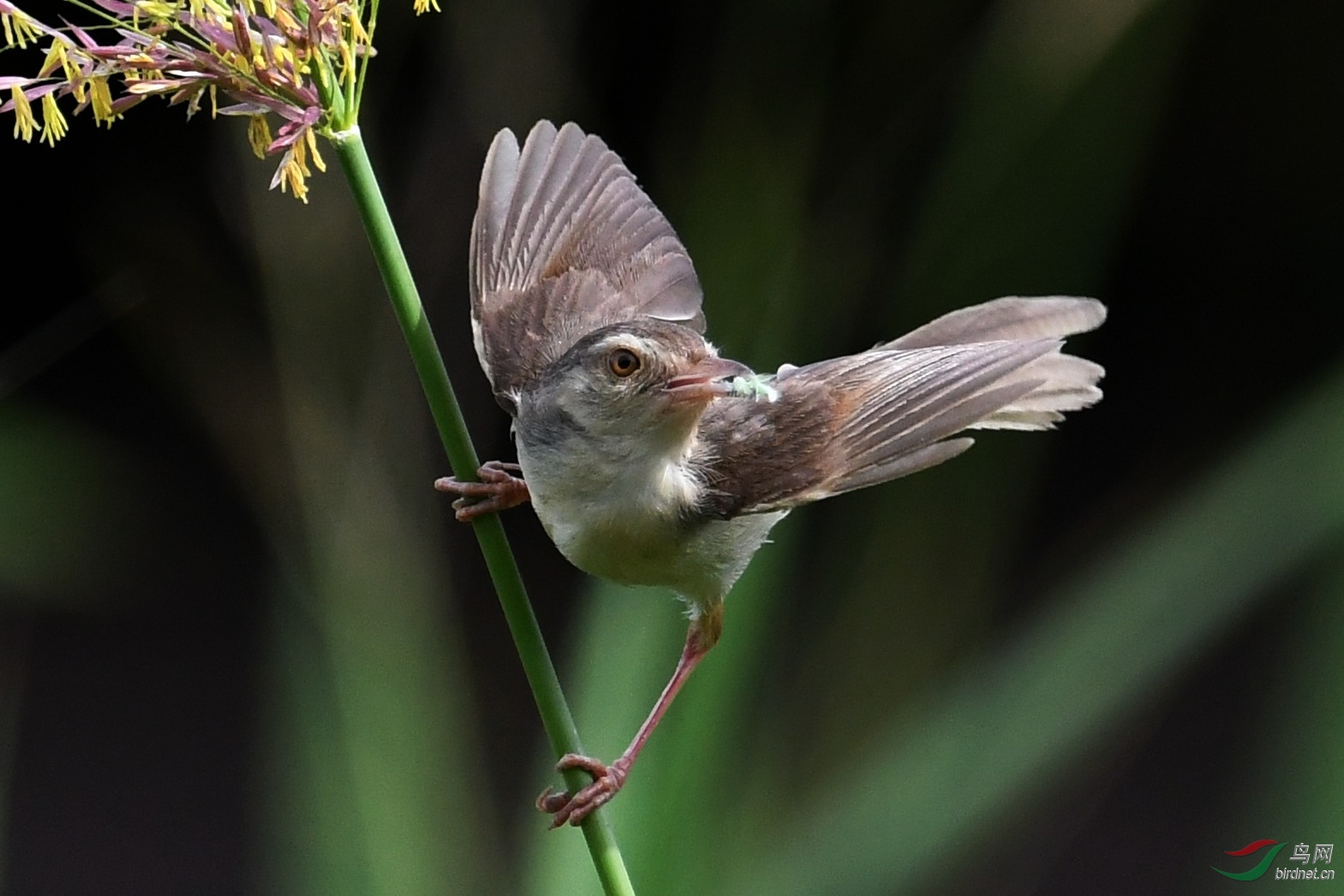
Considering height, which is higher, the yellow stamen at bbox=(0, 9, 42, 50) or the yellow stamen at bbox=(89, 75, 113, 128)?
the yellow stamen at bbox=(0, 9, 42, 50)

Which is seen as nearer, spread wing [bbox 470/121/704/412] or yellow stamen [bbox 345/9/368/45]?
yellow stamen [bbox 345/9/368/45]

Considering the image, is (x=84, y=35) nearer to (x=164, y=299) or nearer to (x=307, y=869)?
(x=307, y=869)

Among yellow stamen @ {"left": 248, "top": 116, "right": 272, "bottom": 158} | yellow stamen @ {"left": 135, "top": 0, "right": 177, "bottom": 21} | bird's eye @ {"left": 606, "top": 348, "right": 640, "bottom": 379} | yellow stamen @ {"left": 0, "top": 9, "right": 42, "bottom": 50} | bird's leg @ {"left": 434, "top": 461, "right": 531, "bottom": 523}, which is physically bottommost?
bird's leg @ {"left": 434, "top": 461, "right": 531, "bottom": 523}

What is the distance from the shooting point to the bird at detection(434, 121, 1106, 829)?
98 cm

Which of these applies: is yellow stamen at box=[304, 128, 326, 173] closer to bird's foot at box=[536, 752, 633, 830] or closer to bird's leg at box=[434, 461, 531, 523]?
bird's leg at box=[434, 461, 531, 523]

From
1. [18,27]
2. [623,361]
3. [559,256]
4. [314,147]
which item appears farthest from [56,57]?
[559,256]

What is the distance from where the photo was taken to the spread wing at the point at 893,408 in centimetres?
99

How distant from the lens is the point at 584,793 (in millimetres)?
913

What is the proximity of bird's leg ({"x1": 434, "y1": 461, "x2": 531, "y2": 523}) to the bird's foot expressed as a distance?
0.16 meters

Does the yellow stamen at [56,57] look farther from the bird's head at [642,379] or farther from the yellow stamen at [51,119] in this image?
the bird's head at [642,379]

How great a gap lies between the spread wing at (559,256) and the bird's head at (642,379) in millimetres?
161

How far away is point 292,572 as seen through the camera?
1.12 m

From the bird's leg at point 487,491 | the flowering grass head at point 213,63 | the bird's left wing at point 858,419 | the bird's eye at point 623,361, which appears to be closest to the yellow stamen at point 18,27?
the flowering grass head at point 213,63

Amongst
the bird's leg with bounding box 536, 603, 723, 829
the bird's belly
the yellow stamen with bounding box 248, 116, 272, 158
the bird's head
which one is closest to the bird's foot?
the bird's leg with bounding box 536, 603, 723, 829
